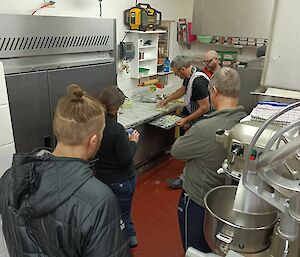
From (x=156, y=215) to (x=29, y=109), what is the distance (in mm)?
1759

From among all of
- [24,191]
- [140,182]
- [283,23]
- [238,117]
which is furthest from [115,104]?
[140,182]

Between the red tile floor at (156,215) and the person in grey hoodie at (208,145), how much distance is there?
84cm

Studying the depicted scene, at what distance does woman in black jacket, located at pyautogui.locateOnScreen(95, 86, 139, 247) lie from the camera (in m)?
1.97

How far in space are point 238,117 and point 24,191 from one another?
1.16 m

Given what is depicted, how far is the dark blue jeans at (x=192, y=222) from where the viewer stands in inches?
70.5

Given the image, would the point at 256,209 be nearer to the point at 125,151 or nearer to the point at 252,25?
the point at 252,25

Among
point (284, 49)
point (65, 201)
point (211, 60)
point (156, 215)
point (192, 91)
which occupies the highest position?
point (284, 49)

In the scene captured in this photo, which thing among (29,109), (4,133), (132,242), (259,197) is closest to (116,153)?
(29,109)

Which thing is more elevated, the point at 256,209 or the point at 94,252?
the point at 256,209

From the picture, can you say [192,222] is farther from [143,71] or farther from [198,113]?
[143,71]

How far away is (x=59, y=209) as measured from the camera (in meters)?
1.04

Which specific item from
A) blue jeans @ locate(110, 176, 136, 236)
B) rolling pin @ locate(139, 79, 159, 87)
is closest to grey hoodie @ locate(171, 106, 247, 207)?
blue jeans @ locate(110, 176, 136, 236)

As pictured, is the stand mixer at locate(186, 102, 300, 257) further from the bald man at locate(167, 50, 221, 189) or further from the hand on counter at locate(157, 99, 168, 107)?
the hand on counter at locate(157, 99, 168, 107)

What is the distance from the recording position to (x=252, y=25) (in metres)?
0.90
